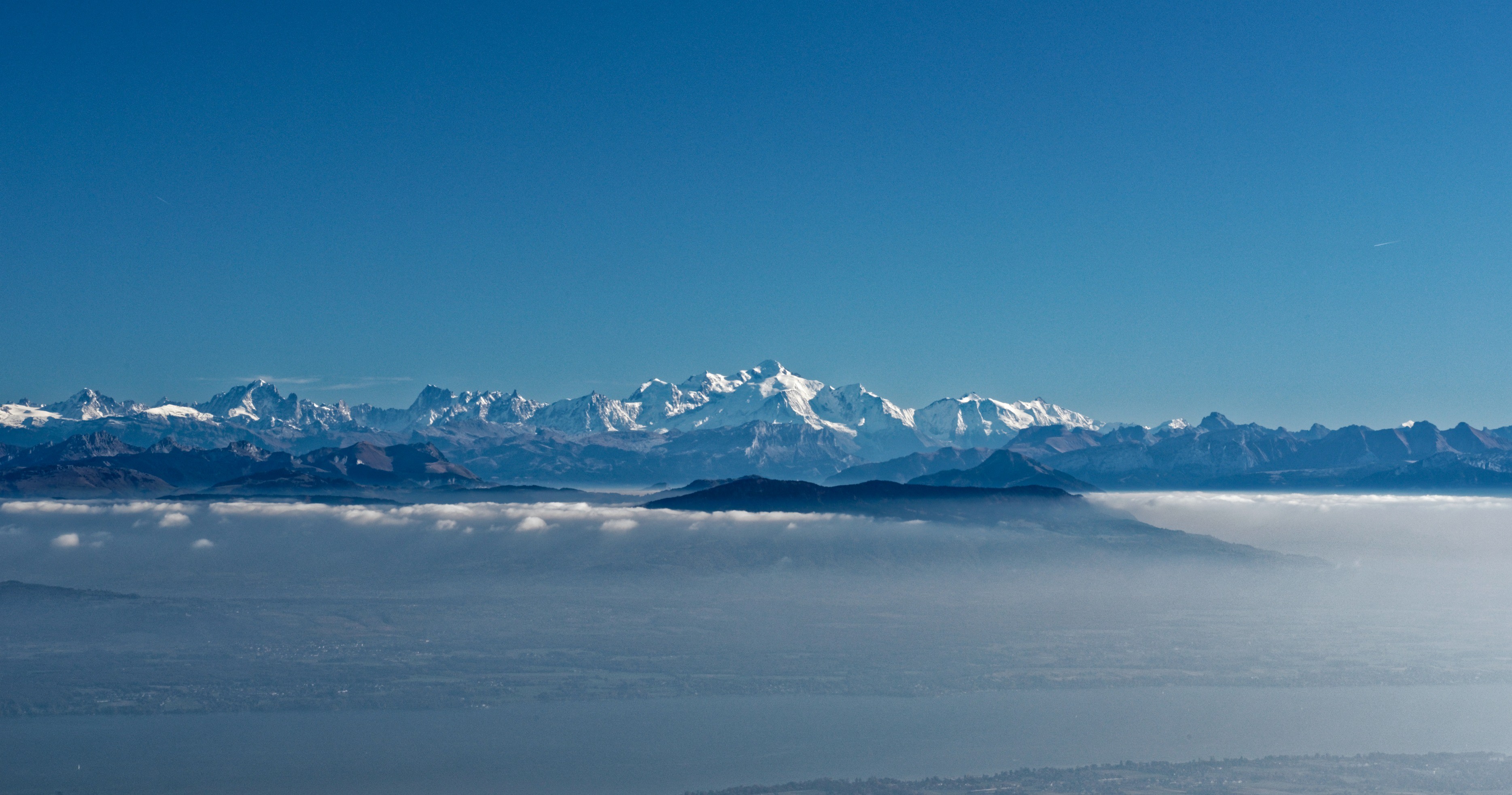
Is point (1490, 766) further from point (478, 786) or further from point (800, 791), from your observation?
point (478, 786)

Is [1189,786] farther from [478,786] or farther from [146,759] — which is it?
[146,759]

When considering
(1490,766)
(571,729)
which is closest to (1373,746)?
(1490,766)

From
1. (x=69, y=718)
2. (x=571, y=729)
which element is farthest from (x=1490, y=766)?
(x=69, y=718)

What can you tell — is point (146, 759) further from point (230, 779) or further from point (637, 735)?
point (637, 735)

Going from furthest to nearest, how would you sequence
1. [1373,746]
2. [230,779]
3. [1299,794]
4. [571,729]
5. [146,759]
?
[571,729]
[1373,746]
[146,759]
[230,779]
[1299,794]

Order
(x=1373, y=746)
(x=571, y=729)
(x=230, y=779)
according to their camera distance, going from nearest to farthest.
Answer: (x=230, y=779), (x=1373, y=746), (x=571, y=729)

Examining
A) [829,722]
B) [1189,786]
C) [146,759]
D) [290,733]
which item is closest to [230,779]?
[146,759]

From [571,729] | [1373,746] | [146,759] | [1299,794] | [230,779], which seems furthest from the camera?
[571,729]

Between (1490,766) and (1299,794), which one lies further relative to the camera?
(1490,766)

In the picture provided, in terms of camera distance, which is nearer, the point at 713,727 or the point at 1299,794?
the point at 1299,794
